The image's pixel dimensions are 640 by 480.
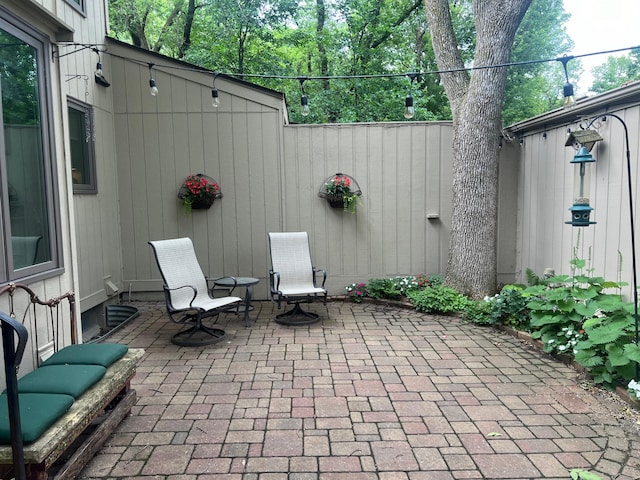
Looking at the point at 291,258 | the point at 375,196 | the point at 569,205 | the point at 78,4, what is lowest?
the point at 291,258

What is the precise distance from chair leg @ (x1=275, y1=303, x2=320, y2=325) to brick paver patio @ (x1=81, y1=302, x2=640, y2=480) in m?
0.56

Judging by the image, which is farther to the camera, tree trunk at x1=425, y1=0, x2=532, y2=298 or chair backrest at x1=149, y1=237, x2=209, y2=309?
tree trunk at x1=425, y1=0, x2=532, y2=298

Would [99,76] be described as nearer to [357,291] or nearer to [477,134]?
[357,291]

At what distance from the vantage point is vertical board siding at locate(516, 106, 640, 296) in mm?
3678

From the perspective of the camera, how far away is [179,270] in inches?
179

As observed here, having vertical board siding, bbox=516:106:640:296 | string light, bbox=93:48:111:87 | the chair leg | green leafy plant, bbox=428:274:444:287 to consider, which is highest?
string light, bbox=93:48:111:87

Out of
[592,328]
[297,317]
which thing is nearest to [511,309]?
[592,328]

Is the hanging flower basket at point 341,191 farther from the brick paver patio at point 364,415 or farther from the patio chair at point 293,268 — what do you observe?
the brick paver patio at point 364,415

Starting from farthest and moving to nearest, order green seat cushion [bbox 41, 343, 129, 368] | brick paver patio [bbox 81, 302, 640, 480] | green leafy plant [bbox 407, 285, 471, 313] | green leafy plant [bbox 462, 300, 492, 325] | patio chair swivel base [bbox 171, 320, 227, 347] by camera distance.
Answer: green leafy plant [bbox 407, 285, 471, 313], green leafy plant [bbox 462, 300, 492, 325], patio chair swivel base [bbox 171, 320, 227, 347], green seat cushion [bbox 41, 343, 129, 368], brick paver patio [bbox 81, 302, 640, 480]

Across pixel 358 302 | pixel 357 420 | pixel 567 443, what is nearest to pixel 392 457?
pixel 357 420

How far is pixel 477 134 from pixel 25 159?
451 cm

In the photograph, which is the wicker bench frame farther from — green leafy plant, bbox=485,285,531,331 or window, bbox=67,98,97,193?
green leafy plant, bbox=485,285,531,331

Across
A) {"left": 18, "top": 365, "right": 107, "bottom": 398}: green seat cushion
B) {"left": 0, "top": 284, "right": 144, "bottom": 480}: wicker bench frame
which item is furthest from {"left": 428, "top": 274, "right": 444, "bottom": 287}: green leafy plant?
{"left": 18, "top": 365, "right": 107, "bottom": 398}: green seat cushion

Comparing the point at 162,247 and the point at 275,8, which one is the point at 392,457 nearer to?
the point at 162,247
